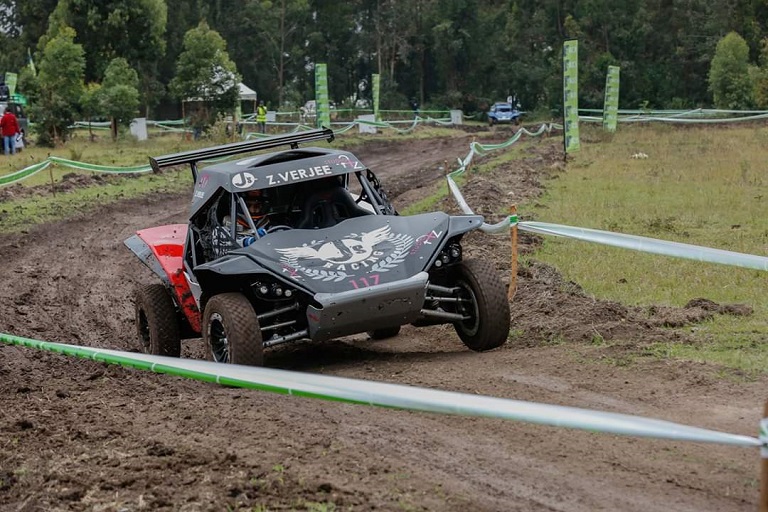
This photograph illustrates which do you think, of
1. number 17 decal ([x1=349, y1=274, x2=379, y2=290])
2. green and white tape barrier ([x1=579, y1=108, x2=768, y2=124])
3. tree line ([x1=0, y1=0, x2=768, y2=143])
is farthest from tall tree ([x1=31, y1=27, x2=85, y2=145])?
number 17 decal ([x1=349, y1=274, x2=379, y2=290])

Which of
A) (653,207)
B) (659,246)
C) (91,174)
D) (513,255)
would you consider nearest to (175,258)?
(513,255)

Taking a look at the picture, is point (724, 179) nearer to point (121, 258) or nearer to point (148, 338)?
point (121, 258)

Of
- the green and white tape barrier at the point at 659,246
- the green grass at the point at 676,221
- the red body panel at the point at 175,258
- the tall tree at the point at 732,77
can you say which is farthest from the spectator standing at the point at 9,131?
the tall tree at the point at 732,77

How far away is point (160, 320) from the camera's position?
30.8 ft

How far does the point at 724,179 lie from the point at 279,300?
610 inches

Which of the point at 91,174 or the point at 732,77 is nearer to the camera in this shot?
the point at 91,174

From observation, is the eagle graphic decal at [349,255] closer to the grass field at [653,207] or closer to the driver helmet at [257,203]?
the driver helmet at [257,203]

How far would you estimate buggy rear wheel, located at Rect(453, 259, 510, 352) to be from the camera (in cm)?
849

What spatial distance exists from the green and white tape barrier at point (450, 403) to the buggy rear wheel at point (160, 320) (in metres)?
3.19

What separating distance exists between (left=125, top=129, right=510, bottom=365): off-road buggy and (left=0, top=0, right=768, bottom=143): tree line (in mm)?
51084

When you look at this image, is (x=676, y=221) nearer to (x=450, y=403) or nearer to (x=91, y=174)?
(x=450, y=403)

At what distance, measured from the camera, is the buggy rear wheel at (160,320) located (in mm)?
9375

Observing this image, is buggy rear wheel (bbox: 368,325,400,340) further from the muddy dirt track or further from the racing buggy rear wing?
the racing buggy rear wing

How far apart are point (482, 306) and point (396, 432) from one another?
245cm
